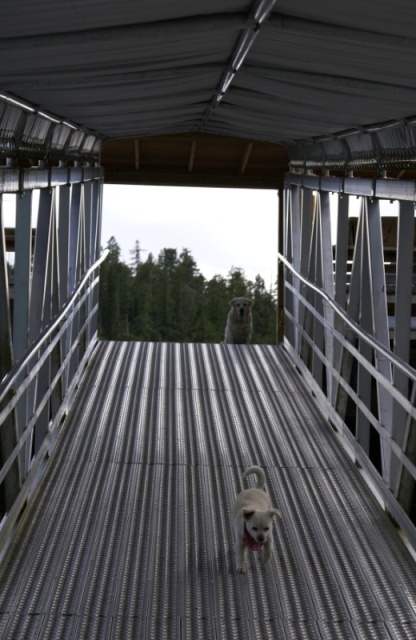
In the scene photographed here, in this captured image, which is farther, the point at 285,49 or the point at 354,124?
the point at 354,124

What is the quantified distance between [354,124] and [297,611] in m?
2.65

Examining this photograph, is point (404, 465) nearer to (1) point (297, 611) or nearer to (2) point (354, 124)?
(1) point (297, 611)

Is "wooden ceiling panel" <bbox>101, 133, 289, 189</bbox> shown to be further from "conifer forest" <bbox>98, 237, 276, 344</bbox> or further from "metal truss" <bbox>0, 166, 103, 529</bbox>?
"conifer forest" <bbox>98, 237, 276, 344</bbox>

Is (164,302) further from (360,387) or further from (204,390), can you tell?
(360,387)

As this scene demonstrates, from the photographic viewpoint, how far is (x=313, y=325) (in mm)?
8359

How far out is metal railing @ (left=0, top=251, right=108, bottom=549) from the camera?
4680 mm

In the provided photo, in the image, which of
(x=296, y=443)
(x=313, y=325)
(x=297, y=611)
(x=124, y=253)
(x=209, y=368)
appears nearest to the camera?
(x=297, y=611)

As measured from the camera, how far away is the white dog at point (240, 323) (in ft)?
35.8

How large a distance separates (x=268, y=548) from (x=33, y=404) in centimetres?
191

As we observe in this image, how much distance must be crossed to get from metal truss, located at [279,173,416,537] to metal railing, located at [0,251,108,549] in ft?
6.23

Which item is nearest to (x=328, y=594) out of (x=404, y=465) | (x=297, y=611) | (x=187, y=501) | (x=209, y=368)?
(x=297, y=611)

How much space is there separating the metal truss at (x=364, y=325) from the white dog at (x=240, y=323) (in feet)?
4.31

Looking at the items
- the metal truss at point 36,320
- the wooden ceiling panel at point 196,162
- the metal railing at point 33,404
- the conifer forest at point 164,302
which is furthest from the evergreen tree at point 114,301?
the metal railing at point 33,404

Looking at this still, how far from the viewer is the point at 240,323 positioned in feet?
35.8
